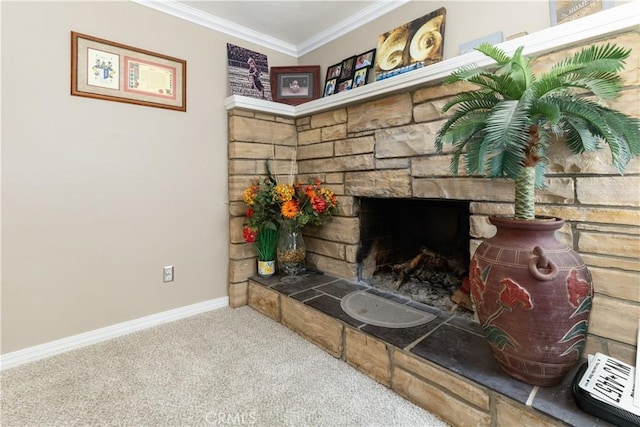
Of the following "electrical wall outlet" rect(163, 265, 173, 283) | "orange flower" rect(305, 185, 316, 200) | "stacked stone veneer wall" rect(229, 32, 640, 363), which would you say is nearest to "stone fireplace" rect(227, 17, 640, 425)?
"stacked stone veneer wall" rect(229, 32, 640, 363)

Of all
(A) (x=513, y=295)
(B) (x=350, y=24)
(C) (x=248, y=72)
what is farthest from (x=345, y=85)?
(A) (x=513, y=295)

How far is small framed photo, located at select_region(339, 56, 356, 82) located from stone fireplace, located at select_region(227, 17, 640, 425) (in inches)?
13.9

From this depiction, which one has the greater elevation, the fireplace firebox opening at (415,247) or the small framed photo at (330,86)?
the small framed photo at (330,86)

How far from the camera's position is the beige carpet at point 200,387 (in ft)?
4.23

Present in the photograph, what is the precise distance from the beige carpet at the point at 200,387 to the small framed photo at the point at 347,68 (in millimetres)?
2027

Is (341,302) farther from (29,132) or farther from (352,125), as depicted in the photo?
(29,132)

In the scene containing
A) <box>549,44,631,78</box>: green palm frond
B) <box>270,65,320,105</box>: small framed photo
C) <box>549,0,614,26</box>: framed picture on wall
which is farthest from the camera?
<box>270,65,320,105</box>: small framed photo

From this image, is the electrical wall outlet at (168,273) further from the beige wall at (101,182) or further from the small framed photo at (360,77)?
the small framed photo at (360,77)

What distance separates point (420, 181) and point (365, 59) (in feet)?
3.86

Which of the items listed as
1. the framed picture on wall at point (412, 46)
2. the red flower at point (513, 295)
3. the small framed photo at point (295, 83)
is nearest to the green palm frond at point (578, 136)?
the red flower at point (513, 295)

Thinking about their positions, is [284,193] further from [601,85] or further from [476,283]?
[601,85]

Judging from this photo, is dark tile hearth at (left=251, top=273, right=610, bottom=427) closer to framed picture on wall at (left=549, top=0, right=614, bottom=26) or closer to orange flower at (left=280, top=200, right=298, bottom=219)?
orange flower at (left=280, top=200, right=298, bottom=219)

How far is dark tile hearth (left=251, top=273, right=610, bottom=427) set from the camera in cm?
105

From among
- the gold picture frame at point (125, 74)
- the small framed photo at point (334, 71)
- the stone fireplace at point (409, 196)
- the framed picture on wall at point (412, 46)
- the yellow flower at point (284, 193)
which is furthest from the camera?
the small framed photo at point (334, 71)
